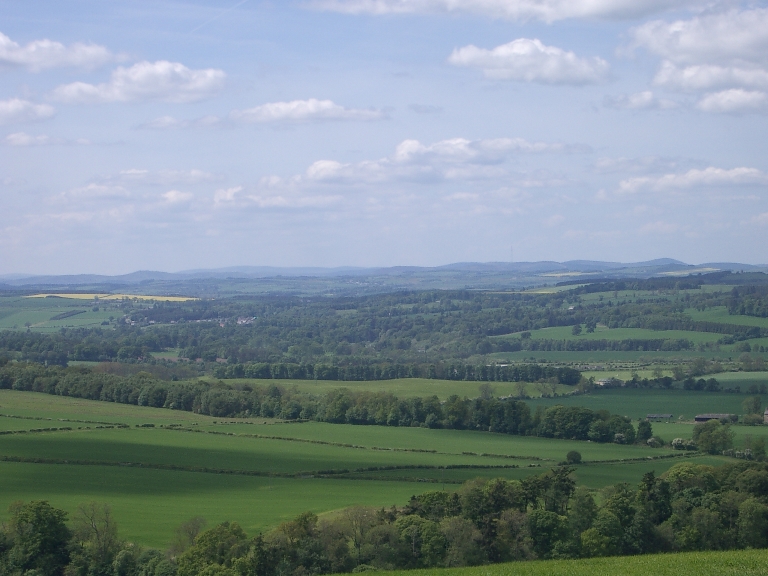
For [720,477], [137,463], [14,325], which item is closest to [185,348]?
[14,325]

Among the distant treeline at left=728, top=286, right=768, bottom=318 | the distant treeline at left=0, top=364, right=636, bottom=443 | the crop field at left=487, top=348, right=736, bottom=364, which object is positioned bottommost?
the crop field at left=487, top=348, right=736, bottom=364

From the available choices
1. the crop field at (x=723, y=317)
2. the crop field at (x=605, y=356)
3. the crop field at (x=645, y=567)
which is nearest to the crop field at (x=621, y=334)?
the crop field at (x=723, y=317)

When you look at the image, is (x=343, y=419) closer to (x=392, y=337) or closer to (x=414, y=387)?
(x=414, y=387)

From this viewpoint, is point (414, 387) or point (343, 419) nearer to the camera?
point (343, 419)

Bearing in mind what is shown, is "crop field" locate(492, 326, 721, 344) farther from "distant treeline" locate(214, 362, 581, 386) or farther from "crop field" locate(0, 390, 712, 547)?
"crop field" locate(0, 390, 712, 547)

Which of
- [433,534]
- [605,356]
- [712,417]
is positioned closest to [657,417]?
[712,417]

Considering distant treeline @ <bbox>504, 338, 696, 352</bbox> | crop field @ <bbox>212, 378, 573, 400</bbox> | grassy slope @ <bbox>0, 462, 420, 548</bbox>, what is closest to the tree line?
distant treeline @ <bbox>504, 338, 696, 352</bbox>
